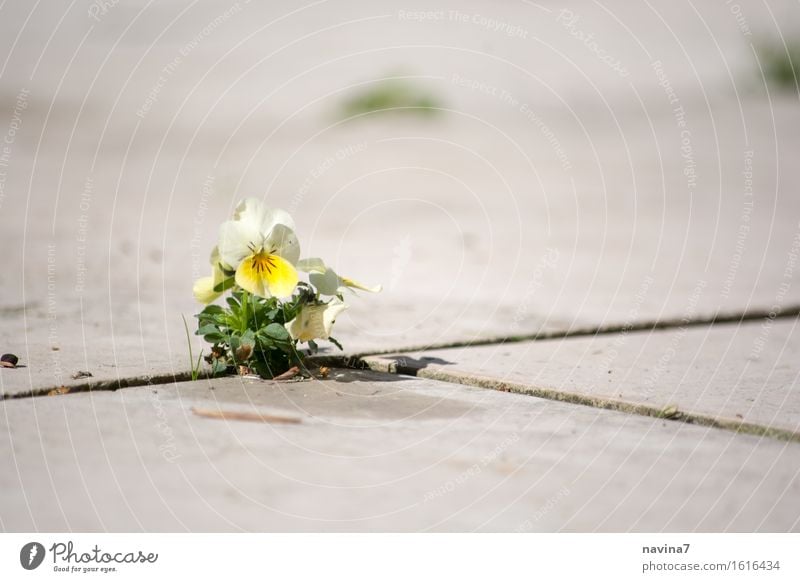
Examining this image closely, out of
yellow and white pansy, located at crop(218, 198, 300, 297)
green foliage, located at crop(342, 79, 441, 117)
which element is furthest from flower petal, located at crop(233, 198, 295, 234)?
green foliage, located at crop(342, 79, 441, 117)

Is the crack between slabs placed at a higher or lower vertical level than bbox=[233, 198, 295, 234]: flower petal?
lower

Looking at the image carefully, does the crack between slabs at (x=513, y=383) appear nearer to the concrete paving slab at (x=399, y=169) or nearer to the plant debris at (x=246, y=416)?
the concrete paving slab at (x=399, y=169)

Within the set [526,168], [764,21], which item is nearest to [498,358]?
[526,168]

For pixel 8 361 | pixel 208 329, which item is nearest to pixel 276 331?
pixel 208 329

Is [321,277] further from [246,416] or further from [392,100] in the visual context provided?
[392,100]

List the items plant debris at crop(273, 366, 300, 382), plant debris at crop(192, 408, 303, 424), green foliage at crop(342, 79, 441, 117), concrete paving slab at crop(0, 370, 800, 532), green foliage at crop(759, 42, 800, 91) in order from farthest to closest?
green foliage at crop(759, 42, 800, 91)
green foliage at crop(342, 79, 441, 117)
plant debris at crop(273, 366, 300, 382)
plant debris at crop(192, 408, 303, 424)
concrete paving slab at crop(0, 370, 800, 532)

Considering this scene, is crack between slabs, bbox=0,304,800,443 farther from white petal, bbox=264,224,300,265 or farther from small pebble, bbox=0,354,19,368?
white petal, bbox=264,224,300,265

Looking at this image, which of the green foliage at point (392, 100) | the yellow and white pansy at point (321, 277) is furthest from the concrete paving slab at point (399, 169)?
the yellow and white pansy at point (321, 277)
